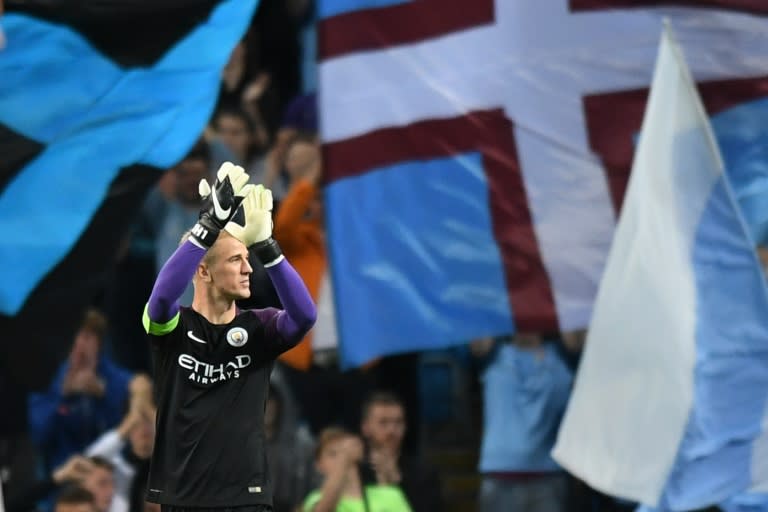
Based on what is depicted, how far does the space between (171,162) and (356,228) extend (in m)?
0.97

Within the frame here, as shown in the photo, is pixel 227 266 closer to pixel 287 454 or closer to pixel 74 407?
pixel 287 454

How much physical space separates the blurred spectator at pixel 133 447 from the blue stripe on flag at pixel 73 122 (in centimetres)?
84

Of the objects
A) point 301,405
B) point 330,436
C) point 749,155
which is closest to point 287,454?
point 301,405

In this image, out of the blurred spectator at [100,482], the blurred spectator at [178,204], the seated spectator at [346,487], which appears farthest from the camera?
the blurred spectator at [178,204]

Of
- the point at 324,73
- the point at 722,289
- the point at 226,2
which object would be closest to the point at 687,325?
the point at 722,289

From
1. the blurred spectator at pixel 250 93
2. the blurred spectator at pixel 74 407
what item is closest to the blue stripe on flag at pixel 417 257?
the blurred spectator at pixel 74 407

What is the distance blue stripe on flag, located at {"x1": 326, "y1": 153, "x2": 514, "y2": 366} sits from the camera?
9438 mm

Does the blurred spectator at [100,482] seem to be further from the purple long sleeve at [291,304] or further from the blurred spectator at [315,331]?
the purple long sleeve at [291,304]

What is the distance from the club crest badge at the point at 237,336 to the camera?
6.23 metres

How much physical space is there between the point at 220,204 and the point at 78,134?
375 cm

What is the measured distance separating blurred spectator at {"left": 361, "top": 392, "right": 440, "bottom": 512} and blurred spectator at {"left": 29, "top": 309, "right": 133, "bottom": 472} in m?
1.45

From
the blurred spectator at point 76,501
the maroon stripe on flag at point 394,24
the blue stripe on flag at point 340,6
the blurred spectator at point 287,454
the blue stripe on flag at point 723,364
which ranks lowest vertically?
the blurred spectator at point 287,454

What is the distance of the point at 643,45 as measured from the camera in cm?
980

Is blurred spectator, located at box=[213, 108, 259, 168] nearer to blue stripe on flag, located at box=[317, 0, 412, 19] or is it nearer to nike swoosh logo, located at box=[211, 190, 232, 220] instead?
blue stripe on flag, located at box=[317, 0, 412, 19]
